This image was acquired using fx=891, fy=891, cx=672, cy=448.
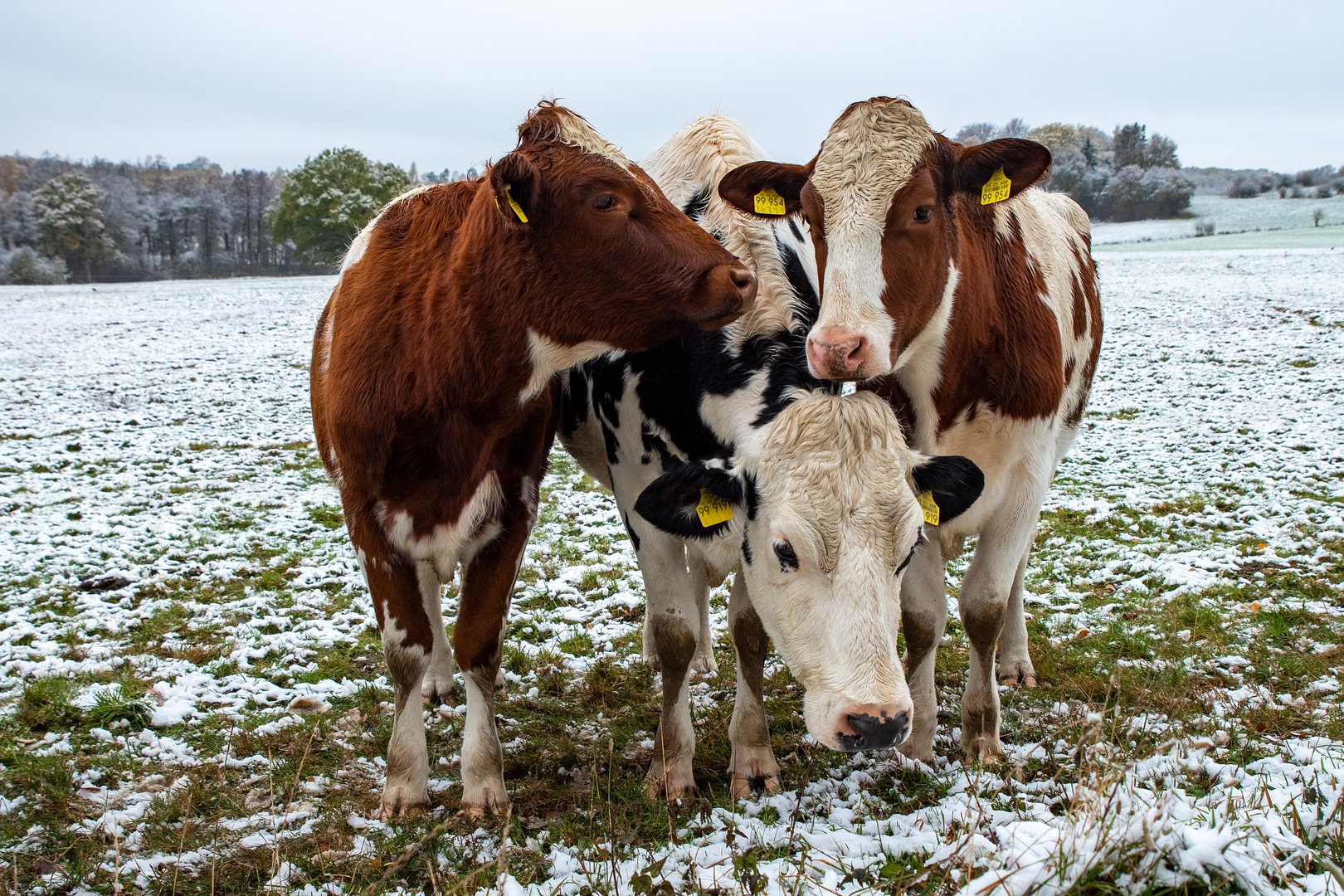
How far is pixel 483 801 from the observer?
3.72 meters

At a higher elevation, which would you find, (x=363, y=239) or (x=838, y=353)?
(x=363, y=239)

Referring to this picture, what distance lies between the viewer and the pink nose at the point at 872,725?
9.04ft

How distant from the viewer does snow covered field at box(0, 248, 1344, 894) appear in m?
2.69

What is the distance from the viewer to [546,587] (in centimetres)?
651

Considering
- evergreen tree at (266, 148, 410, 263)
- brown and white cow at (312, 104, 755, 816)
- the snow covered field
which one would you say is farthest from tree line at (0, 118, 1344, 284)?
brown and white cow at (312, 104, 755, 816)

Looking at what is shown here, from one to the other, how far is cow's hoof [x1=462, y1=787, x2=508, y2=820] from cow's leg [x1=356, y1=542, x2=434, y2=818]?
0.67ft

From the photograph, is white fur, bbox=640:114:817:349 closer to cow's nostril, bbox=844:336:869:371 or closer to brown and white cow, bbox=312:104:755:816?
brown and white cow, bbox=312:104:755:816

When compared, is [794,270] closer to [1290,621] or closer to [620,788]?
[620,788]

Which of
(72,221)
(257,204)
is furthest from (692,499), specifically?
(257,204)

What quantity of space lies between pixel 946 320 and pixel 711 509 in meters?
1.31

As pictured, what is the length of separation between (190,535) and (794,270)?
6.14 metres

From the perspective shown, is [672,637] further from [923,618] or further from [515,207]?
[515,207]

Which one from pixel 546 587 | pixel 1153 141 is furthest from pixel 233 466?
pixel 1153 141

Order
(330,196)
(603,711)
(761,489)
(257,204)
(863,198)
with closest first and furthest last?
(761,489)
(863,198)
(603,711)
(330,196)
(257,204)
